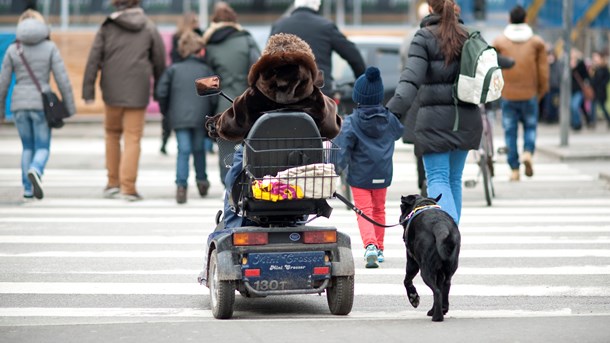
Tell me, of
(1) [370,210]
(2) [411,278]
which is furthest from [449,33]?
(2) [411,278]

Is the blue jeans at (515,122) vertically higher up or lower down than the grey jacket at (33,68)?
lower down

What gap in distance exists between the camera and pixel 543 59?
1639cm

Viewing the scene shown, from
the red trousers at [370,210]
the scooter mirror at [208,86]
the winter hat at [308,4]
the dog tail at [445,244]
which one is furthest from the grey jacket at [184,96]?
the dog tail at [445,244]

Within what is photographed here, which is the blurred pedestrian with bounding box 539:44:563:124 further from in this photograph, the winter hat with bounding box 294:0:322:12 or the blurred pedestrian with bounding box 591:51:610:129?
the winter hat with bounding box 294:0:322:12

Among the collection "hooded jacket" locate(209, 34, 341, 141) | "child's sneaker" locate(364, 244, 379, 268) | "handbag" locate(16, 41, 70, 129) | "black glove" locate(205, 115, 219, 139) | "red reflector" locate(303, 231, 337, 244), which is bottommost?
"child's sneaker" locate(364, 244, 379, 268)

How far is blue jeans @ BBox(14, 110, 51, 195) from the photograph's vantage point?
1448 centimetres

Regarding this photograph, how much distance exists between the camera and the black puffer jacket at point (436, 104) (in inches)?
389

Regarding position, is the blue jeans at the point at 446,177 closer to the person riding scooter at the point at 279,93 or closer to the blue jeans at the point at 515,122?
the person riding scooter at the point at 279,93

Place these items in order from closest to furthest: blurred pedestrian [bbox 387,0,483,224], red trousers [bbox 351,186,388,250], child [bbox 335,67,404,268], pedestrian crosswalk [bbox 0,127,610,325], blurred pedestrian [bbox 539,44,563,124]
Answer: pedestrian crosswalk [bbox 0,127,610,325] < blurred pedestrian [bbox 387,0,483,224] < child [bbox 335,67,404,268] < red trousers [bbox 351,186,388,250] < blurred pedestrian [bbox 539,44,563,124]

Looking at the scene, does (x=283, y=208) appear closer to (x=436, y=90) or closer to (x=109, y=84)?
(x=436, y=90)

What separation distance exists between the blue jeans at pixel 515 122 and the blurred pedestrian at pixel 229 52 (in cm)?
366

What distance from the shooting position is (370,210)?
33.4ft

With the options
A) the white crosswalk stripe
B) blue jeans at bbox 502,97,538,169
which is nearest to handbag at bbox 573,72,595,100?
blue jeans at bbox 502,97,538,169

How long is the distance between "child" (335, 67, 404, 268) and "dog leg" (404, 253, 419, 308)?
1994 mm
